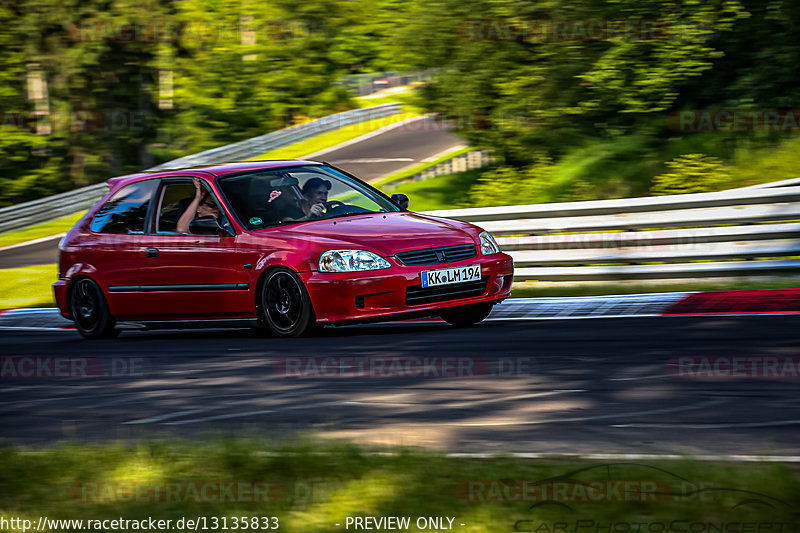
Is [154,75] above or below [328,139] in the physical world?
above

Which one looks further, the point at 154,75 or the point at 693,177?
the point at 154,75

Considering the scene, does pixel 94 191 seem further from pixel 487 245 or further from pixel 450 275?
pixel 450 275

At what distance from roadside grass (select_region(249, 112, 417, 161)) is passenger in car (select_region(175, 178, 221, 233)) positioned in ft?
62.1

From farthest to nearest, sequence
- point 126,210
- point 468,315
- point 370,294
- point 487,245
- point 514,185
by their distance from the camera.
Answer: point 514,185
point 126,210
point 468,315
point 487,245
point 370,294

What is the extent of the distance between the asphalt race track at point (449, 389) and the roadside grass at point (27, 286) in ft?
21.0

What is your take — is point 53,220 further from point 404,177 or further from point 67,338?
point 67,338

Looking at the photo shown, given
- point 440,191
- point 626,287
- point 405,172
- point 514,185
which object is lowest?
point 405,172

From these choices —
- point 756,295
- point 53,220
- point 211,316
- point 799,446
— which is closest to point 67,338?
point 211,316

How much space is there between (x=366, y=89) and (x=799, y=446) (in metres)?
37.2

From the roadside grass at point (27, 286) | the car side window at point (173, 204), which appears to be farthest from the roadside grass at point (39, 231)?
the car side window at point (173, 204)

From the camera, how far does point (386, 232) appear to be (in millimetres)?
9375

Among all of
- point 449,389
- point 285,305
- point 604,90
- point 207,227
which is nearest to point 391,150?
point 604,90

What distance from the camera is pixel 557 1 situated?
698 inches

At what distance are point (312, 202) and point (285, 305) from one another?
1.13 m
